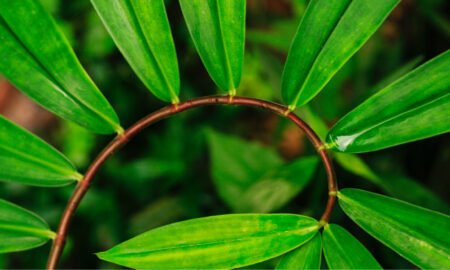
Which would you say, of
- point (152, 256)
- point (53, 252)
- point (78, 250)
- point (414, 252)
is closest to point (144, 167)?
point (78, 250)

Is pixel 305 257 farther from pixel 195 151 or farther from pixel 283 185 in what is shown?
pixel 195 151

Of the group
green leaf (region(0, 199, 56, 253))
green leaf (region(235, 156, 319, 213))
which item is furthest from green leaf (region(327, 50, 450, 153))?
green leaf (region(0, 199, 56, 253))

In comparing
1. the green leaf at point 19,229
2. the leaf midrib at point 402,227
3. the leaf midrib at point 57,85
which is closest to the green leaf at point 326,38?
the leaf midrib at point 402,227

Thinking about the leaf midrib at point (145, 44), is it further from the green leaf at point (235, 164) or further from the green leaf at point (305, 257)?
the green leaf at point (235, 164)

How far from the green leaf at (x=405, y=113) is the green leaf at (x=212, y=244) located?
13cm

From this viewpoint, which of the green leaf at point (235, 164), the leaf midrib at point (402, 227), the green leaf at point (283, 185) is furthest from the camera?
the green leaf at point (235, 164)

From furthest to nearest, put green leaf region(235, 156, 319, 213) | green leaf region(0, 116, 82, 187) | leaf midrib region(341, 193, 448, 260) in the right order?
green leaf region(235, 156, 319, 213)
green leaf region(0, 116, 82, 187)
leaf midrib region(341, 193, 448, 260)

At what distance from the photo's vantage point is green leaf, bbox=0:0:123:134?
0.48 m

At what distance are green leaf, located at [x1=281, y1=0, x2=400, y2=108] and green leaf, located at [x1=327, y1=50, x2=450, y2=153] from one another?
0.06 meters

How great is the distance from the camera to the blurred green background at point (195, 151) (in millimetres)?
970

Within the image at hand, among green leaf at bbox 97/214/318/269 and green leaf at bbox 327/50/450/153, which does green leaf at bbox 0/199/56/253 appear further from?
green leaf at bbox 327/50/450/153

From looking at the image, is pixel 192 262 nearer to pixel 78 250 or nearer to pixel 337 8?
pixel 337 8

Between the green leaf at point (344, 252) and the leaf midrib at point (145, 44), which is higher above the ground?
the leaf midrib at point (145, 44)

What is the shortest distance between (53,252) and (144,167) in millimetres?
692
